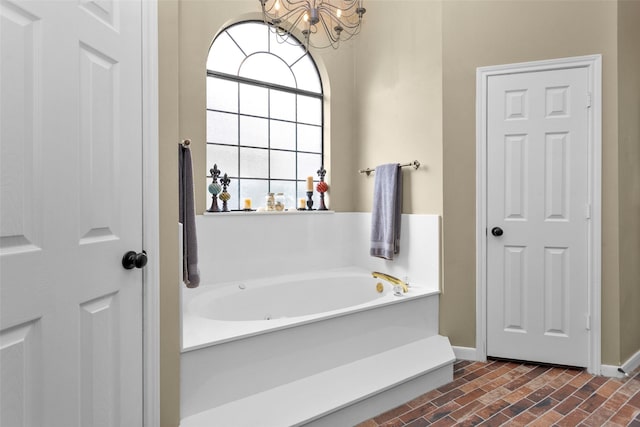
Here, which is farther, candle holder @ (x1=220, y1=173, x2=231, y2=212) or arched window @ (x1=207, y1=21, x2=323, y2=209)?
arched window @ (x1=207, y1=21, x2=323, y2=209)

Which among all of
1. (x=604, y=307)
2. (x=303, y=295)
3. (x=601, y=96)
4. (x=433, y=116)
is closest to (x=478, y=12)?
(x=433, y=116)

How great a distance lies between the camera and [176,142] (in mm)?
1509

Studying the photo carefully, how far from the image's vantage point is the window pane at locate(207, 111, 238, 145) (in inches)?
114

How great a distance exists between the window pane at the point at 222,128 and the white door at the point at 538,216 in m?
1.98

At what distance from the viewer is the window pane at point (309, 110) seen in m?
3.38

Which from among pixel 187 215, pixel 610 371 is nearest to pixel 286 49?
pixel 187 215

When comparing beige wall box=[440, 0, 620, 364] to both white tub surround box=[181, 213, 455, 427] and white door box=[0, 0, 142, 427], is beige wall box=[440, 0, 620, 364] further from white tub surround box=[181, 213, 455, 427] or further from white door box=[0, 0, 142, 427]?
white door box=[0, 0, 142, 427]

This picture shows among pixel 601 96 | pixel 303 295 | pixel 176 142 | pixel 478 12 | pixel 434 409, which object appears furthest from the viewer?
pixel 303 295

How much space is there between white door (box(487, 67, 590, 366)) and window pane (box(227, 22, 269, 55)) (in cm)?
192

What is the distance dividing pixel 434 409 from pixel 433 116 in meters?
1.92

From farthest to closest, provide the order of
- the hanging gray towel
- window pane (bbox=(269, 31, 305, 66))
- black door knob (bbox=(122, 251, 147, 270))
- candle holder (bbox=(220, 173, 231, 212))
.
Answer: window pane (bbox=(269, 31, 305, 66)) < candle holder (bbox=(220, 173, 231, 212)) < the hanging gray towel < black door knob (bbox=(122, 251, 147, 270))

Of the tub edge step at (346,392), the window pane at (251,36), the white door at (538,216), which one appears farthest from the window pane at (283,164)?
the tub edge step at (346,392)

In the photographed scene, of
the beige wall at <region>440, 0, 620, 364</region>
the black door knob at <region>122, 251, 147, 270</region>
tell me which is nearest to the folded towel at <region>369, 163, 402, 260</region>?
the beige wall at <region>440, 0, 620, 364</region>

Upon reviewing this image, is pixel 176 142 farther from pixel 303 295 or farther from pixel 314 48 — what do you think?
pixel 314 48
